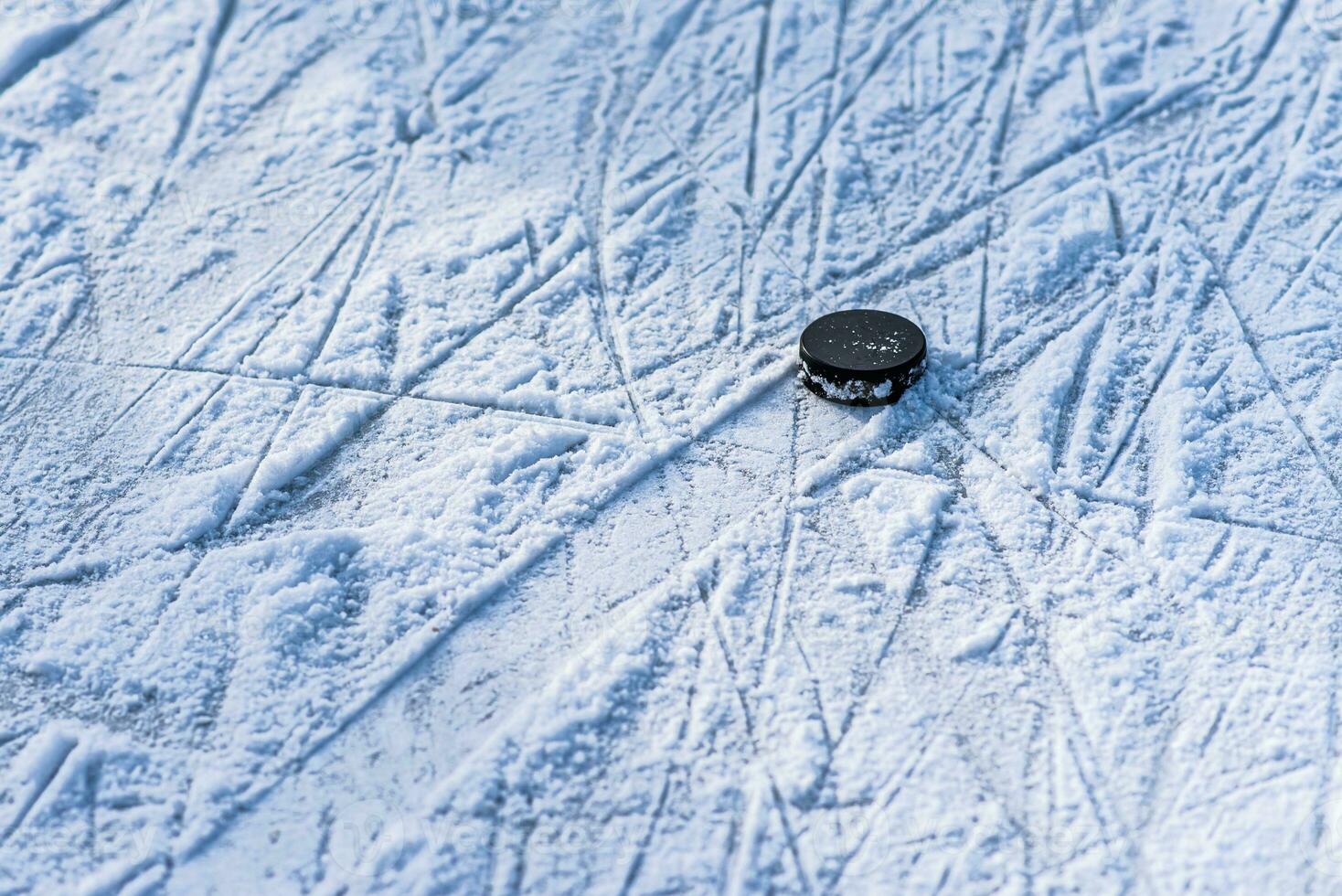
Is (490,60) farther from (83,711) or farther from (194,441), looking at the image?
(83,711)

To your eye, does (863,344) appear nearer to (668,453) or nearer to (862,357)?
(862,357)

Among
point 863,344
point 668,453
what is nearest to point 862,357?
point 863,344

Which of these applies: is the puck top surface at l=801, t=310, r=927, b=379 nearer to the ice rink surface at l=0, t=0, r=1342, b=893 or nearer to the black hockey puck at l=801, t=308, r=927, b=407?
the black hockey puck at l=801, t=308, r=927, b=407

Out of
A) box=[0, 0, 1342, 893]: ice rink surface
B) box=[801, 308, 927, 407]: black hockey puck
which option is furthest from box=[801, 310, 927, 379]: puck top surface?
box=[0, 0, 1342, 893]: ice rink surface

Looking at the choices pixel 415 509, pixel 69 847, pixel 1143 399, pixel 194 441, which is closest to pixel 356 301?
pixel 194 441

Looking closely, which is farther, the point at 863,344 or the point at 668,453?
the point at 863,344
